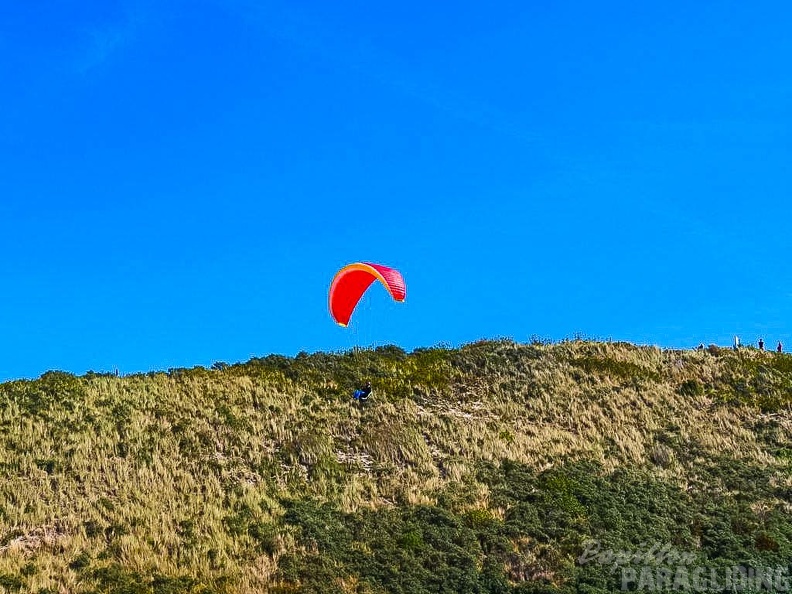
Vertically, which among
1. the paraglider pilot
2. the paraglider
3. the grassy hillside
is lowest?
the grassy hillside

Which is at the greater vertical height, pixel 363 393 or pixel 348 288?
pixel 348 288

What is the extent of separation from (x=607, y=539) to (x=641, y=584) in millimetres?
2463

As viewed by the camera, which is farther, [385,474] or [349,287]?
[349,287]

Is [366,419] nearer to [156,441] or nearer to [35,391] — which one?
[156,441]

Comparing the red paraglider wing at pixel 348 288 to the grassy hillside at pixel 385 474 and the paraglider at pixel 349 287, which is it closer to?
the paraglider at pixel 349 287

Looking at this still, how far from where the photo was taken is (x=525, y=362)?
35688 mm

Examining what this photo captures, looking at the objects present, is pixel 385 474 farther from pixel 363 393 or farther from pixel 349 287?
pixel 349 287

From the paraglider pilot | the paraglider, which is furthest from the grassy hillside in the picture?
the paraglider

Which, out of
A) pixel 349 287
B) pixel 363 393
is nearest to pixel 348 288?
pixel 349 287

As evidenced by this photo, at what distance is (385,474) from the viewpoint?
2306cm

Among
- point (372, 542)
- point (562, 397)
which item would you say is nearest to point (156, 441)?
point (372, 542)

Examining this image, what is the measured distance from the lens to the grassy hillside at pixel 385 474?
55.7 ft

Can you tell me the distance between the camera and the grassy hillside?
55.7 ft

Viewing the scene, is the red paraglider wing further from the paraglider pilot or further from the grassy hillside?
the paraglider pilot
